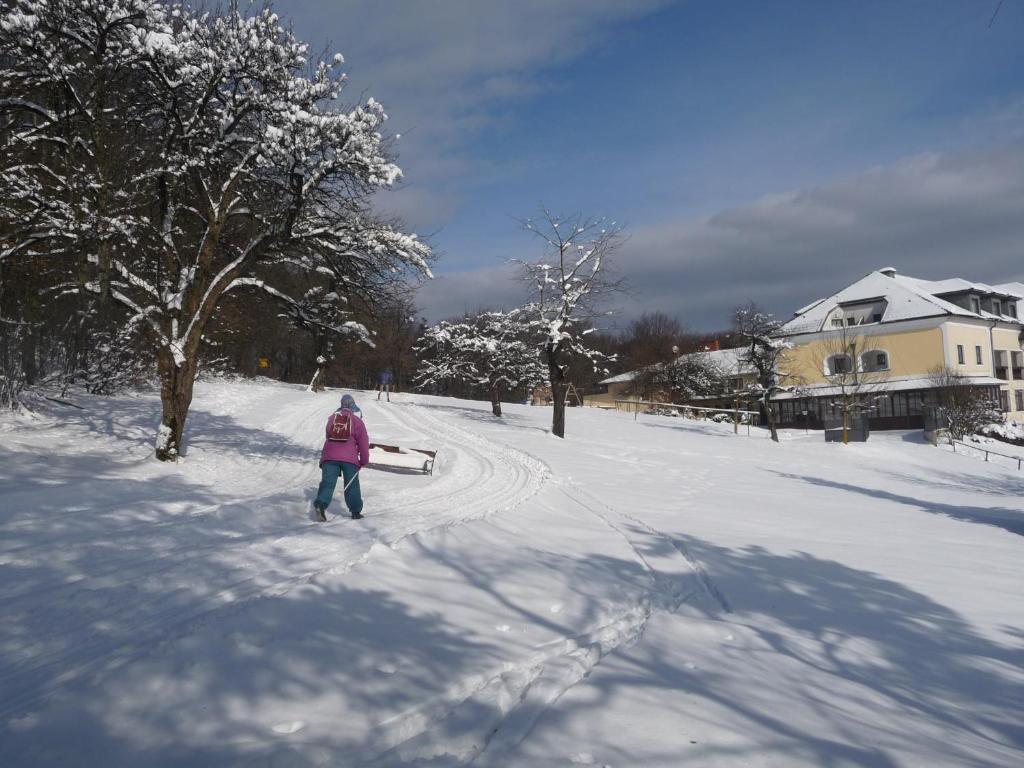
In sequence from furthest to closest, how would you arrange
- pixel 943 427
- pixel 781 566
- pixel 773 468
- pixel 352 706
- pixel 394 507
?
1. pixel 943 427
2. pixel 773 468
3. pixel 394 507
4. pixel 781 566
5. pixel 352 706

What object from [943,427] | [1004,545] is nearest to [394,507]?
[1004,545]

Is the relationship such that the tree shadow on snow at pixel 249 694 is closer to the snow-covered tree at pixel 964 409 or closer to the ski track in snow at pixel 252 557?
the ski track in snow at pixel 252 557

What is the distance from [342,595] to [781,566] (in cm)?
535

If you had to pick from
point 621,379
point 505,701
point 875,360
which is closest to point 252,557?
point 505,701

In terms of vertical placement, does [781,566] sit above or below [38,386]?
below

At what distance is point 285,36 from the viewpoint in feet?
40.0

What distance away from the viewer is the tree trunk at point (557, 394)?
26438mm

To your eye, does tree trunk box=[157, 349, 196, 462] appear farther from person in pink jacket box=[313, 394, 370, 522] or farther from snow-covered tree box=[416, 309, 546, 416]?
snow-covered tree box=[416, 309, 546, 416]

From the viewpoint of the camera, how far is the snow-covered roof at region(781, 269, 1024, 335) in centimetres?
5101

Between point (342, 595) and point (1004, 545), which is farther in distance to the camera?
point (1004, 545)

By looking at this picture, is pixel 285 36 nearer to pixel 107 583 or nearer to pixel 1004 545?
pixel 107 583

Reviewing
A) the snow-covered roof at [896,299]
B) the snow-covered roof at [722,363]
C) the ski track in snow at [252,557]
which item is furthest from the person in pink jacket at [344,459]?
the snow-covered roof at [722,363]

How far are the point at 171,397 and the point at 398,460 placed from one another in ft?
14.0

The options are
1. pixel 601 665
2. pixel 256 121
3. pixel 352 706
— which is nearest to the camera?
pixel 352 706
